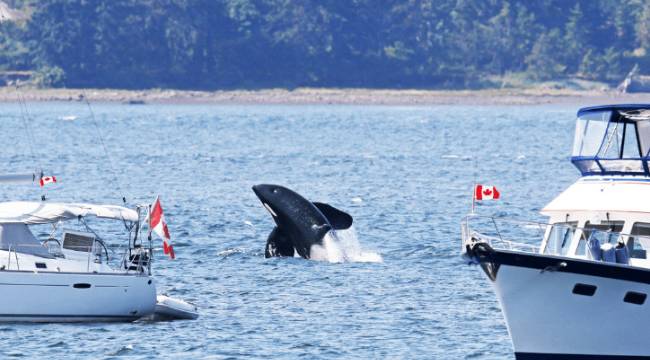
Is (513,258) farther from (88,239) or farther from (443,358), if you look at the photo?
(88,239)

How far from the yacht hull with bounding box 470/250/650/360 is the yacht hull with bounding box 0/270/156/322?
11.0 metres

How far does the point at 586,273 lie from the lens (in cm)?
3372

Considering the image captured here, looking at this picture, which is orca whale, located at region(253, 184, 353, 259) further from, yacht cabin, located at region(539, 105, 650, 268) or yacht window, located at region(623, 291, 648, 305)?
yacht window, located at region(623, 291, 648, 305)

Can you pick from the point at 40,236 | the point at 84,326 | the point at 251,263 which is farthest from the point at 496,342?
the point at 40,236

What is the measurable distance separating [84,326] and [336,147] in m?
102

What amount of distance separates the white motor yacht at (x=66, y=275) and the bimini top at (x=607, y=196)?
1160 centimetres

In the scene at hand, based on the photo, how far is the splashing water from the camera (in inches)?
2168

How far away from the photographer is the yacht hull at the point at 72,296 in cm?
4000

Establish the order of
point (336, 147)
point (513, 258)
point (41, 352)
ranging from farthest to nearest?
1. point (336, 147)
2. point (41, 352)
3. point (513, 258)

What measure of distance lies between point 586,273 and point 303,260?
2194 centimetres

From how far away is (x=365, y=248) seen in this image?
58844 millimetres

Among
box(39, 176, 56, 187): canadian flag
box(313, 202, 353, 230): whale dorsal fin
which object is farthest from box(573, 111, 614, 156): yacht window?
box(313, 202, 353, 230): whale dorsal fin

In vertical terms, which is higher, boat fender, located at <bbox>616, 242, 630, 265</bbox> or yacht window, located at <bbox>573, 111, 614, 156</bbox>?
yacht window, located at <bbox>573, 111, 614, 156</bbox>

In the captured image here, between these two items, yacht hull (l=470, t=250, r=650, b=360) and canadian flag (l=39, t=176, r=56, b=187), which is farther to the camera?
canadian flag (l=39, t=176, r=56, b=187)
